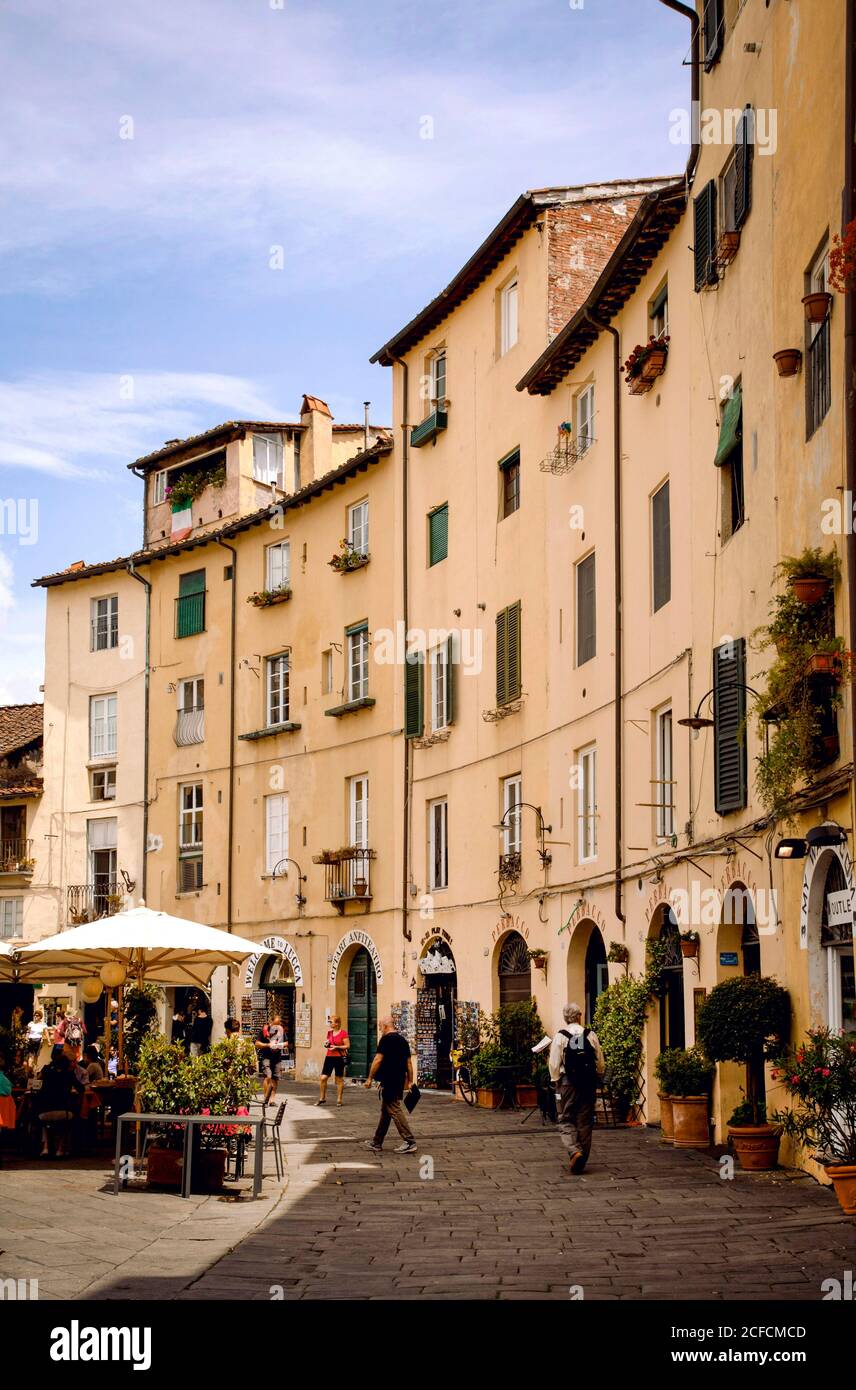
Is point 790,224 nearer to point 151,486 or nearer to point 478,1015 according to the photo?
point 478,1015

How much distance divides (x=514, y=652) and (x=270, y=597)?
10.4m

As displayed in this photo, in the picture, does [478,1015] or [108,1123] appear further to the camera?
[478,1015]

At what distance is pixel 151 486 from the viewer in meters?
43.3

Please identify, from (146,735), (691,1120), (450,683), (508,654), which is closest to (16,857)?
(146,735)

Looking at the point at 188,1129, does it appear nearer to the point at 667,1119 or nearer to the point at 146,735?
the point at 667,1119

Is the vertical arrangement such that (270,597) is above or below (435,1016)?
above

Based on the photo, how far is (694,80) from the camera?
21109mm

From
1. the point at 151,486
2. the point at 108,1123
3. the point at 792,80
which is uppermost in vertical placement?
the point at 151,486

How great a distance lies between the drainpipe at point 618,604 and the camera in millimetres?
23188

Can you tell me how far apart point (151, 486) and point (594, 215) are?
18017 mm

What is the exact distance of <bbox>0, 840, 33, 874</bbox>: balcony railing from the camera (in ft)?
140
